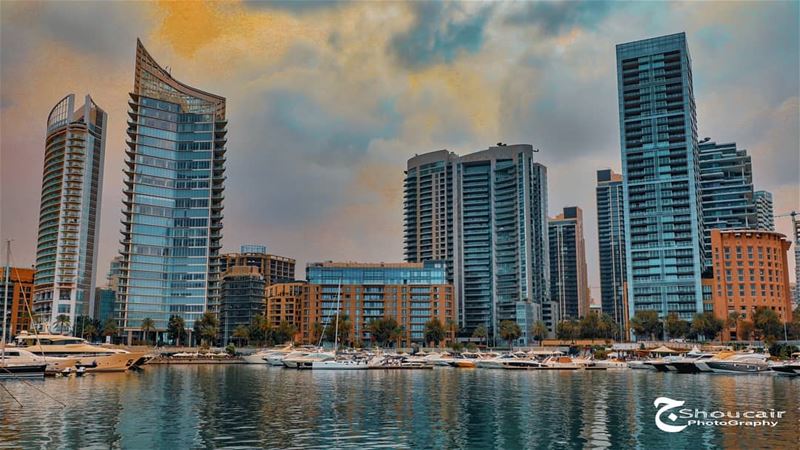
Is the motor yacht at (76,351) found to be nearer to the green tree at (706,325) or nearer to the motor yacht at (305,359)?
the motor yacht at (305,359)

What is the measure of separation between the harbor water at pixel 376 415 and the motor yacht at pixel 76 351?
1854 cm

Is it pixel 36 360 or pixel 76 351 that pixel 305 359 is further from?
pixel 36 360

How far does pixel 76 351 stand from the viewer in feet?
359

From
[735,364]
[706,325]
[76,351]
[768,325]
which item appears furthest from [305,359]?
[768,325]

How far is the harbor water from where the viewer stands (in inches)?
1725

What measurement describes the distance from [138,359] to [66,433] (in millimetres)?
86130

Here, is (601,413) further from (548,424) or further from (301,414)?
(301,414)

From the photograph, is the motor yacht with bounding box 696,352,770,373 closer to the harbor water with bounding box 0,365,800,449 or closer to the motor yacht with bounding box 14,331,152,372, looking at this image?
the harbor water with bounding box 0,365,800,449

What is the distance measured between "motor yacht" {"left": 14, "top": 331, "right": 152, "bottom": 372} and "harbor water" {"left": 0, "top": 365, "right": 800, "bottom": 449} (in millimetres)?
18541

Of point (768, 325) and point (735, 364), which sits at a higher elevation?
point (768, 325)

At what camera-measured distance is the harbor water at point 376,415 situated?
144 feet

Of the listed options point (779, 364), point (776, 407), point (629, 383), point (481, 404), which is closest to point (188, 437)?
point (481, 404)

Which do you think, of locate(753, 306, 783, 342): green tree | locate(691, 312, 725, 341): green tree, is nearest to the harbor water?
locate(753, 306, 783, 342): green tree

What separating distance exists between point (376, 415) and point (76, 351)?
72.3m
